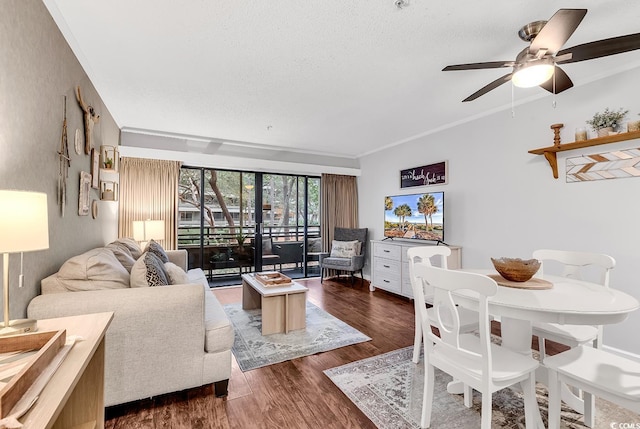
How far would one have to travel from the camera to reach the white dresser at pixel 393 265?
4.14 metres

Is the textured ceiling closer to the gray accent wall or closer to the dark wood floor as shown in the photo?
the gray accent wall

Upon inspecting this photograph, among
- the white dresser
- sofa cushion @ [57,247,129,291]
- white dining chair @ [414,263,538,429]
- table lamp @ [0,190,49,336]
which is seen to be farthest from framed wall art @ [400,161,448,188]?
table lamp @ [0,190,49,336]

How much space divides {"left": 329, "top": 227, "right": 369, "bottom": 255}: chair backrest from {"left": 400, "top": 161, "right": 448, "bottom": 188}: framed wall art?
3.83 feet

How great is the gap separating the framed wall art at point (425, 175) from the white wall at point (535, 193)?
0.08m

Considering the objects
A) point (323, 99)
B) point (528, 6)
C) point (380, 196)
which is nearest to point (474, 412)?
point (528, 6)

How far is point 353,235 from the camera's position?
5.63 m

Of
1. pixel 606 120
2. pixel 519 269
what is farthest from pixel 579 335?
pixel 606 120

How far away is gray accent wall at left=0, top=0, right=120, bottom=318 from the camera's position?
1.40 m

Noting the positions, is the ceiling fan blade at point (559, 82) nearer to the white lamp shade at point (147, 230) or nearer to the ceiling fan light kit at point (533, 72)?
the ceiling fan light kit at point (533, 72)

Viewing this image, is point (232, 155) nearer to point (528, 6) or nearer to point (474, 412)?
point (528, 6)

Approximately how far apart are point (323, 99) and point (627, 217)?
2924 mm

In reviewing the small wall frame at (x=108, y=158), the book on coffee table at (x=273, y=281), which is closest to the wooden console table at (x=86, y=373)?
→ the book on coffee table at (x=273, y=281)

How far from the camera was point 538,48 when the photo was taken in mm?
1704

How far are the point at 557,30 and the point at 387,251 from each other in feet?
11.2
